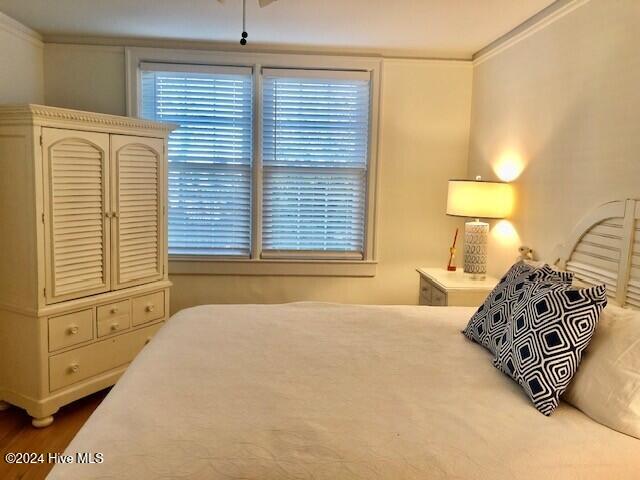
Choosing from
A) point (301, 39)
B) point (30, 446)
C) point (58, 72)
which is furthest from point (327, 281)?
point (58, 72)

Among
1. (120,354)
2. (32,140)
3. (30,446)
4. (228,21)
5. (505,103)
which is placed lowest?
(30,446)

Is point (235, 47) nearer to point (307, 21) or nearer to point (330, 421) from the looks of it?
point (307, 21)

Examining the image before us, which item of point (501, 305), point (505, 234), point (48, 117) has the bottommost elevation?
point (501, 305)

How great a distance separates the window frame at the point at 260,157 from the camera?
3697 mm

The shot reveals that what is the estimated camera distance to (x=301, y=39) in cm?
356

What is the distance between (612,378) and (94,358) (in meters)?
2.68

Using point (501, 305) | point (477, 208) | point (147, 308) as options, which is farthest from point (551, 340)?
point (147, 308)

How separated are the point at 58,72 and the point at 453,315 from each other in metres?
3.19

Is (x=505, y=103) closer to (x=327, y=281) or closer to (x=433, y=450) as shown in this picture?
(x=327, y=281)

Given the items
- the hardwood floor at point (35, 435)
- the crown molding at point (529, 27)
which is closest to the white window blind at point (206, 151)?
the hardwood floor at point (35, 435)

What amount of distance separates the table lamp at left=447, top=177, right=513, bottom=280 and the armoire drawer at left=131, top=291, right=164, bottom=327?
6.55ft

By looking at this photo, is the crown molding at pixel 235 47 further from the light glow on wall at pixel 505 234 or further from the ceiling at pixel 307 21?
the light glow on wall at pixel 505 234

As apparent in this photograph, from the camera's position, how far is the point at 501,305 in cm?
204

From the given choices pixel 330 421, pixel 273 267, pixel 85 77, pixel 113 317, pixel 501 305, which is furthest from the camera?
pixel 273 267
